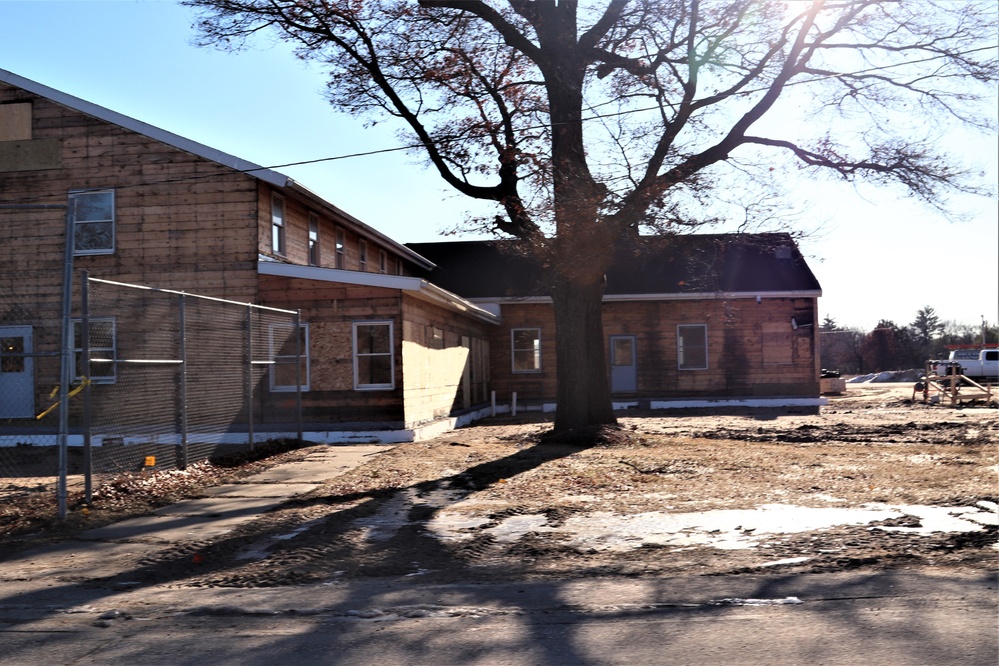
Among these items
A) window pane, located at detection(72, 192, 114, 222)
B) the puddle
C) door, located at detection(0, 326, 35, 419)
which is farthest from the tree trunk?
door, located at detection(0, 326, 35, 419)

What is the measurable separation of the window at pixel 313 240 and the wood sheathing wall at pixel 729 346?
1026 cm

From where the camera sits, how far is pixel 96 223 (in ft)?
65.4

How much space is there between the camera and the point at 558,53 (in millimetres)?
16797

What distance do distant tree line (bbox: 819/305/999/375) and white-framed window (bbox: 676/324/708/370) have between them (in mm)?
35879

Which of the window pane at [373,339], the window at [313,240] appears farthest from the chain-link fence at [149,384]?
the window at [313,240]

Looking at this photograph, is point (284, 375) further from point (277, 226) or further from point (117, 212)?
point (117, 212)

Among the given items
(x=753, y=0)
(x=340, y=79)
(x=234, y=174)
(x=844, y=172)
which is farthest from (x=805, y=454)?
(x=234, y=174)

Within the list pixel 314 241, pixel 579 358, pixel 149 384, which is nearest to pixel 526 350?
pixel 314 241

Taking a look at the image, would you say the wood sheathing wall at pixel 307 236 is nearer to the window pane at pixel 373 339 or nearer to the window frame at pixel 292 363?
the window frame at pixel 292 363

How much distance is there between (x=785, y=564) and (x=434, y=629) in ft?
9.70

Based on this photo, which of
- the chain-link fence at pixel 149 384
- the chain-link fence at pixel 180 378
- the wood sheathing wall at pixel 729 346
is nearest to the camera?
the chain-link fence at pixel 180 378

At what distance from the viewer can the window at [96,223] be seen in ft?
65.2

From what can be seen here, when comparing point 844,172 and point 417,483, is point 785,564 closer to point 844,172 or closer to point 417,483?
point 417,483

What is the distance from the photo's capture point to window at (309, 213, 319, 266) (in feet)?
74.4
